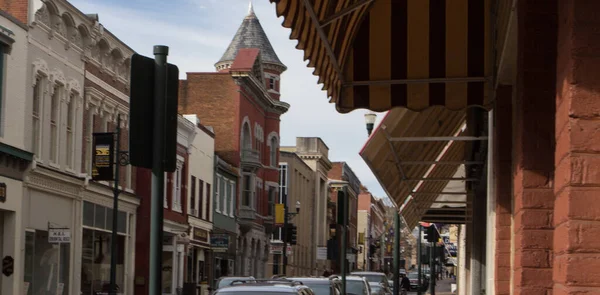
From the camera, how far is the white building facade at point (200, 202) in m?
54.3

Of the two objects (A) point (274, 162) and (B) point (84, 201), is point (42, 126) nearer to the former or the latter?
(B) point (84, 201)

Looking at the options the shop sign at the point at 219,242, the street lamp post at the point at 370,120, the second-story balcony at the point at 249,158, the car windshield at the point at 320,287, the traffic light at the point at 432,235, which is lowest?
the car windshield at the point at 320,287

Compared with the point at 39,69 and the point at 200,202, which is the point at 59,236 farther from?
Answer: the point at 200,202

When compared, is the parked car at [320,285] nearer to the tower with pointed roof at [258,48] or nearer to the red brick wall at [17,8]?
the red brick wall at [17,8]

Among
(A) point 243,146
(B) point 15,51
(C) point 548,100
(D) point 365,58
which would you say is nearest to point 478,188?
(D) point 365,58

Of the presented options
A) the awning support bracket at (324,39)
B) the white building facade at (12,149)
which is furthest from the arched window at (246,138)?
the awning support bracket at (324,39)

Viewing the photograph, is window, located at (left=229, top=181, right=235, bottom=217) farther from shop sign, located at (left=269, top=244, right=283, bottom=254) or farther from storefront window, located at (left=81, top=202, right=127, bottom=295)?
storefront window, located at (left=81, top=202, right=127, bottom=295)

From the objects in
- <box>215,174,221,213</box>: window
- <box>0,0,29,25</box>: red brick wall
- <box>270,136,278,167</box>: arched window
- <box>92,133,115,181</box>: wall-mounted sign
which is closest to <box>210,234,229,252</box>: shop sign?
<box>215,174,221,213</box>: window

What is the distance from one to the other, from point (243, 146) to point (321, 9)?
59.5 meters

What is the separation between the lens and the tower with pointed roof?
7331 centimetres

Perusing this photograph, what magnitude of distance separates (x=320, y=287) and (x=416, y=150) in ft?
30.4

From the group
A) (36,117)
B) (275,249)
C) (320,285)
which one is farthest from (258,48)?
(320,285)

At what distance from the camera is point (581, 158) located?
11.6 feet

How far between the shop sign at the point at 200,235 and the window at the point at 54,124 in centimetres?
1980
